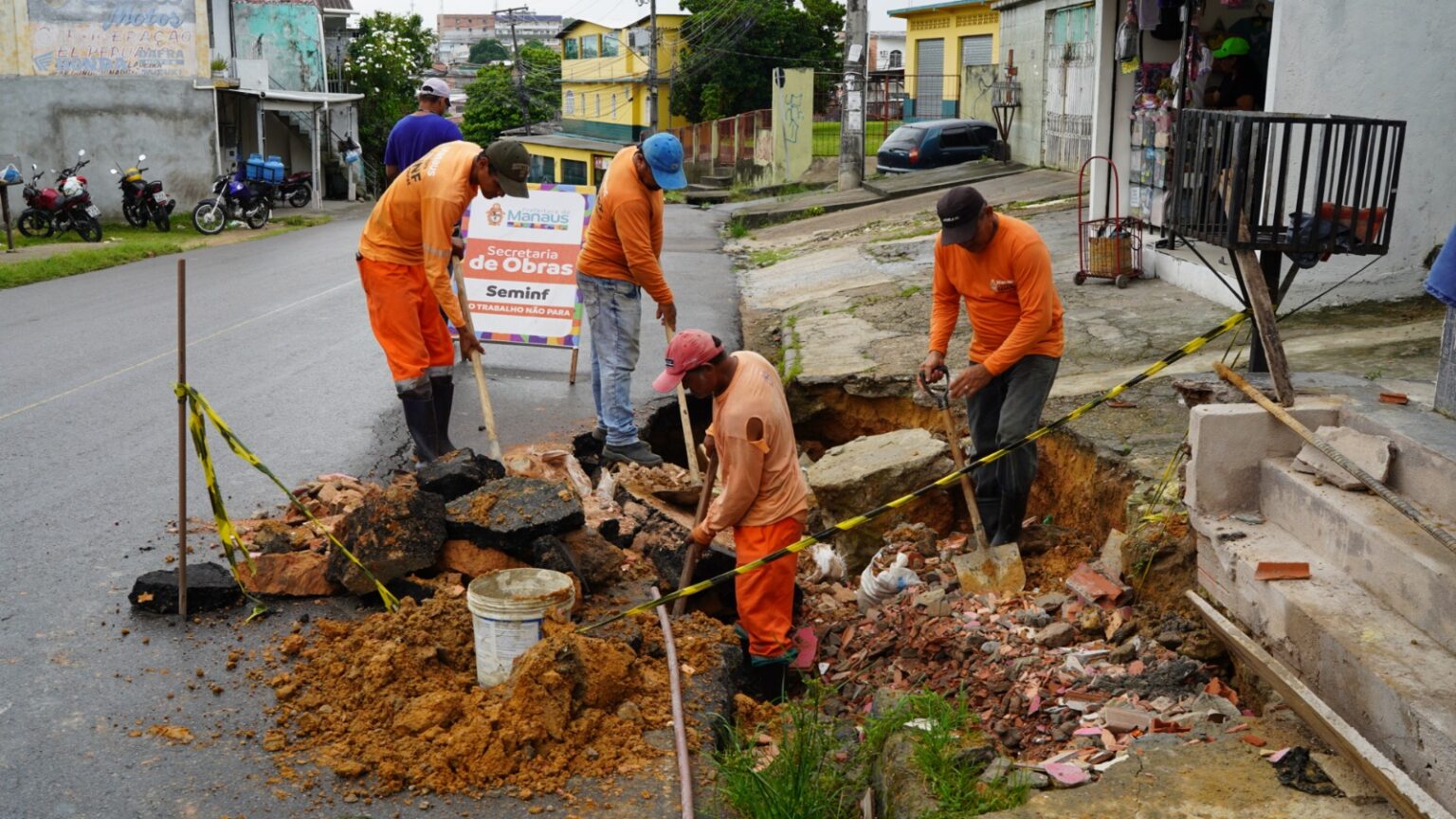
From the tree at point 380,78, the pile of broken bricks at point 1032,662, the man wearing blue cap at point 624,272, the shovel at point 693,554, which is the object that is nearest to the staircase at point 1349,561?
the pile of broken bricks at point 1032,662

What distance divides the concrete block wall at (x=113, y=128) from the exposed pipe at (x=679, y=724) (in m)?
23.3

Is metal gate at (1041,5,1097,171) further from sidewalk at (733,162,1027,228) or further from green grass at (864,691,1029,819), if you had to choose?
green grass at (864,691,1029,819)

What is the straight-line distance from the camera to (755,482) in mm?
5133

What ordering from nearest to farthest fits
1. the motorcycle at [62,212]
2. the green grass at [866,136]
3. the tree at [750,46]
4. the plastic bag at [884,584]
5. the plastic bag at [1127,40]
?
the plastic bag at [884,584], the plastic bag at [1127,40], the motorcycle at [62,212], the green grass at [866,136], the tree at [750,46]

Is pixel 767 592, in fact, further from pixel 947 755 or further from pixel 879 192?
pixel 879 192

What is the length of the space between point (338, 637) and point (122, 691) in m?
0.79

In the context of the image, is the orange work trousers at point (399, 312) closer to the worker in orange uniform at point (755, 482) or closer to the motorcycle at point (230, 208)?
the worker in orange uniform at point (755, 482)

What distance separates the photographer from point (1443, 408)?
499 centimetres

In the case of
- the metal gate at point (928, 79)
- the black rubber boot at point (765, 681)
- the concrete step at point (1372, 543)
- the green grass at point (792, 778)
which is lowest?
the black rubber boot at point (765, 681)

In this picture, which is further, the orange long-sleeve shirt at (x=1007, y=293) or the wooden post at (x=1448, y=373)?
the orange long-sleeve shirt at (x=1007, y=293)

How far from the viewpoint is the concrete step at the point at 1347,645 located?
3578 millimetres

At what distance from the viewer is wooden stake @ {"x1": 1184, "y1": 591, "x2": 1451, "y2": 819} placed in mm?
3457

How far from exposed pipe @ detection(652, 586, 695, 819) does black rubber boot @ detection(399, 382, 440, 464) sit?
2.43 meters

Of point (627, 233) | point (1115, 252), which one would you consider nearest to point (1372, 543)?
point (627, 233)
